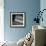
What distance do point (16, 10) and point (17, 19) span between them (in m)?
0.37

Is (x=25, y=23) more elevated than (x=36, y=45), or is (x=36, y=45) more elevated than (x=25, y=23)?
(x=25, y=23)

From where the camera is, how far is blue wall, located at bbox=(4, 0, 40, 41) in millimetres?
5688

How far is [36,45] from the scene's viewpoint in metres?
2.73

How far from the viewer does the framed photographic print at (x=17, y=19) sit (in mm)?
5707

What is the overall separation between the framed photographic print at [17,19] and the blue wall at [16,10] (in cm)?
12

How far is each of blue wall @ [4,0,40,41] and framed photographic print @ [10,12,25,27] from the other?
4.9 inches

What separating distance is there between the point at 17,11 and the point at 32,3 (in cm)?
70

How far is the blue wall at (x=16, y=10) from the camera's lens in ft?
18.7

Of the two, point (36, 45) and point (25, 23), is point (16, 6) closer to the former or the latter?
point (25, 23)

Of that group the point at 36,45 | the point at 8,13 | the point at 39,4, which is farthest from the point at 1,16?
the point at 36,45

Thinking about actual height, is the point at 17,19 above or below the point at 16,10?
below

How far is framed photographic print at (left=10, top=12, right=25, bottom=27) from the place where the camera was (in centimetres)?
571

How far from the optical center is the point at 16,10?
18.7 feet

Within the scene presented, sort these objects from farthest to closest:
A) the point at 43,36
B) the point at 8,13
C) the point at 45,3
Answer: the point at 8,13, the point at 45,3, the point at 43,36
